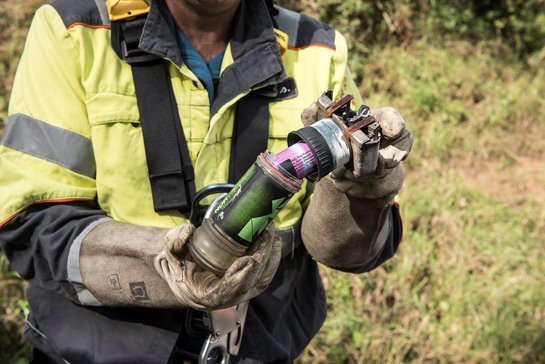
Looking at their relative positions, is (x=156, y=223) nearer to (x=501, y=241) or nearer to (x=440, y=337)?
(x=440, y=337)

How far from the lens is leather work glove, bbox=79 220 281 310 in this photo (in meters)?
1.49

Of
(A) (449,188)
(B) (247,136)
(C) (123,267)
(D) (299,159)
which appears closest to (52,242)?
(C) (123,267)

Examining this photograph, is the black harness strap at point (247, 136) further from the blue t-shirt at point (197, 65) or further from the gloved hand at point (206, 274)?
the gloved hand at point (206, 274)

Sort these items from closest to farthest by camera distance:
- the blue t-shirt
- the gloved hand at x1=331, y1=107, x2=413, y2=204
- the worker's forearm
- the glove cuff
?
the gloved hand at x1=331, y1=107, x2=413, y2=204 → the glove cuff → the worker's forearm → the blue t-shirt

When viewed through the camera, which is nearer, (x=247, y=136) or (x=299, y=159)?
(x=299, y=159)

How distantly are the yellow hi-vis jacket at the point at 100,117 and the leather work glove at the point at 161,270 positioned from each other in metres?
0.14

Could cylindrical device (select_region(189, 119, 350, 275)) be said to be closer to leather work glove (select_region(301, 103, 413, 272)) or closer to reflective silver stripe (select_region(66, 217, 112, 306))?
leather work glove (select_region(301, 103, 413, 272))

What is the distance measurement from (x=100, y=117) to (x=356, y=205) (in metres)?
0.72

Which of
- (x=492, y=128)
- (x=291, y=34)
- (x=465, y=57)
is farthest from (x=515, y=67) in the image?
(x=291, y=34)

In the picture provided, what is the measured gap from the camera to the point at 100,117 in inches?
70.0

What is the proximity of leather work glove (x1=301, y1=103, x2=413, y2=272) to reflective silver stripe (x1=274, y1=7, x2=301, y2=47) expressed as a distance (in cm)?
49

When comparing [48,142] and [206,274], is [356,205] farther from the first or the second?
[48,142]

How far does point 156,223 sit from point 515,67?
16.2 feet

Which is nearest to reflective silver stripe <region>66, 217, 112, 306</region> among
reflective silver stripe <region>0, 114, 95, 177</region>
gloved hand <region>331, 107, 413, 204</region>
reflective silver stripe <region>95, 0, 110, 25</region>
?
reflective silver stripe <region>0, 114, 95, 177</region>
